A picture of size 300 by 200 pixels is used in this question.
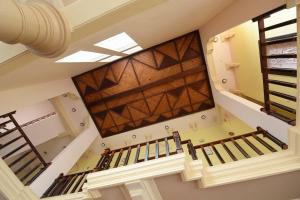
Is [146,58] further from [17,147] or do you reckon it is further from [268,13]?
[17,147]

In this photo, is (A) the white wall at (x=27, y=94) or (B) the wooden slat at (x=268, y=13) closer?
(B) the wooden slat at (x=268, y=13)

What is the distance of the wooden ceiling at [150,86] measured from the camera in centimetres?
550

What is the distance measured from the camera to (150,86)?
5.74m

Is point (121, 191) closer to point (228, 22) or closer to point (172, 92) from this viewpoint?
point (228, 22)

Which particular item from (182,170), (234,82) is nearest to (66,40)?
(182,170)

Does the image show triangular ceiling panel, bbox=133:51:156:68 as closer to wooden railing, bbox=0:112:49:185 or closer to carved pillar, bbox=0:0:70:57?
wooden railing, bbox=0:112:49:185

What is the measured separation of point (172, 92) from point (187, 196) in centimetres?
412

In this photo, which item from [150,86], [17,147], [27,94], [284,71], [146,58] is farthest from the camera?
[150,86]

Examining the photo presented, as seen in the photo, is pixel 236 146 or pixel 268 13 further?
pixel 236 146

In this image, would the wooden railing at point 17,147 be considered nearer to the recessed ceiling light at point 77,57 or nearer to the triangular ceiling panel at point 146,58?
the recessed ceiling light at point 77,57

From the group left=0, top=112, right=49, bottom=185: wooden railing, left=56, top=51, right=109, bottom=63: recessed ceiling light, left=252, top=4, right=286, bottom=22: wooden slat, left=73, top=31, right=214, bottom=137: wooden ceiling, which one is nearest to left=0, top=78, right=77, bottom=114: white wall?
left=0, top=112, right=49, bottom=185: wooden railing

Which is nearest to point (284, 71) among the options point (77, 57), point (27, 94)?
point (77, 57)

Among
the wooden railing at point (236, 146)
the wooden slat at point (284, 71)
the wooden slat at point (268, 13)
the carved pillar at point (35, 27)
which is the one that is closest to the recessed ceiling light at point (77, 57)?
the carved pillar at point (35, 27)

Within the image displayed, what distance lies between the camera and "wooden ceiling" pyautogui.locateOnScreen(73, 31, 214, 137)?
18.0ft
